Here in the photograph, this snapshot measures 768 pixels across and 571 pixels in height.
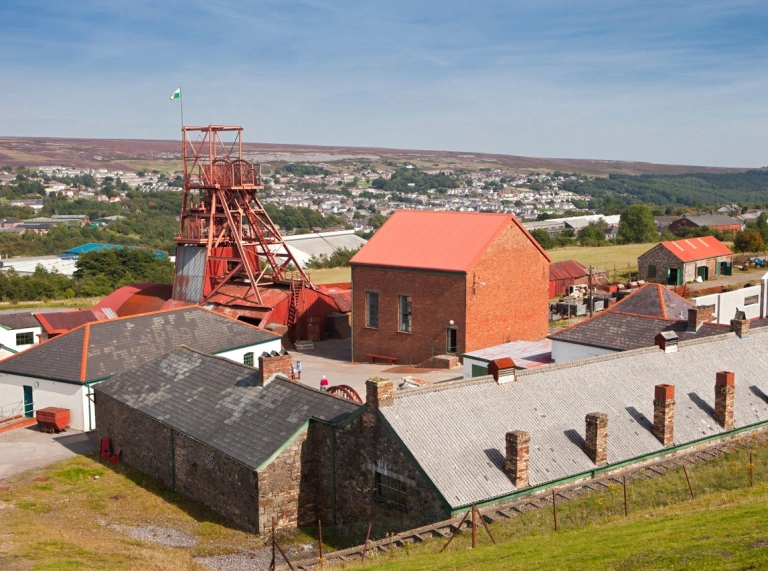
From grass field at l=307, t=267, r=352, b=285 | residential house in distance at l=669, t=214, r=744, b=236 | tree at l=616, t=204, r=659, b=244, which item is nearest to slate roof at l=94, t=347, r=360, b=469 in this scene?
grass field at l=307, t=267, r=352, b=285

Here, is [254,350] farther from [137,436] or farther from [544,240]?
[544,240]

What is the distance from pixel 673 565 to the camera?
12953 millimetres

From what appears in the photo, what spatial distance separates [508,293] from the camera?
40.9 meters

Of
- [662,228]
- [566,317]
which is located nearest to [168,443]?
[566,317]

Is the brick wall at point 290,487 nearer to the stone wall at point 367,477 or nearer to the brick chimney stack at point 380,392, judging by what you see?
the stone wall at point 367,477

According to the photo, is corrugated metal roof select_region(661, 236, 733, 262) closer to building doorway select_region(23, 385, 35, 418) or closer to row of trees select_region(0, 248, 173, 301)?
row of trees select_region(0, 248, 173, 301)

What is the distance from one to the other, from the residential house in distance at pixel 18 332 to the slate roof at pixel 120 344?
11418mm

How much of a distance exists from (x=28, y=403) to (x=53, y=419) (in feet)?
8.79

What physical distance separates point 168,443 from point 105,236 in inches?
5087

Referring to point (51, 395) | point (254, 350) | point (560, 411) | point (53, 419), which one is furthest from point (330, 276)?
point (560, 411)

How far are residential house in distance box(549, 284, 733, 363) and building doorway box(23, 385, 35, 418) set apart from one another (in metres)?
19.1

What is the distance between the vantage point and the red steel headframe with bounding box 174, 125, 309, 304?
1918 inches

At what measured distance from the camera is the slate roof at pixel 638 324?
2959cm

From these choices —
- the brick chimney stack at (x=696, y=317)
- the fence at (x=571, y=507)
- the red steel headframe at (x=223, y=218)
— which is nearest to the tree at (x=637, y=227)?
the red steel headframe at (x=223, y=218)
